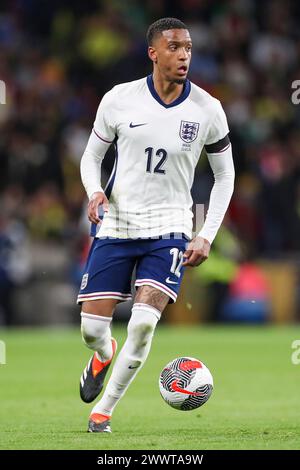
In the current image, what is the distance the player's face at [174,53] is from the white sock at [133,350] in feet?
4.96

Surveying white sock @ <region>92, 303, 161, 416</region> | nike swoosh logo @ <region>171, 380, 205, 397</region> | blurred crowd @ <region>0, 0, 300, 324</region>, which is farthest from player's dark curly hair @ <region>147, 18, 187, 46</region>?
blurred crowd @ <region>0, 0, 300, 324</region>

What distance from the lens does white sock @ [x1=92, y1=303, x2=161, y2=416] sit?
7.76m

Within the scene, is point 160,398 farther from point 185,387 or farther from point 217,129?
point 217,129

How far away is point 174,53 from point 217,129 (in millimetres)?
584

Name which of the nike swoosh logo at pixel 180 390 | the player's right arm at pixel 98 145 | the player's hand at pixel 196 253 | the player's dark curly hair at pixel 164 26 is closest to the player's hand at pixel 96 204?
the player's right arm at pixel 98 145

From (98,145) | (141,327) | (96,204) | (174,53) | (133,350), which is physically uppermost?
(174,53)

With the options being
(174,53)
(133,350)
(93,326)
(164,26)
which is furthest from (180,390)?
(164,26)

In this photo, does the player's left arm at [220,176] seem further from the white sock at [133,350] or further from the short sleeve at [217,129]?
the white sock at [133,350]

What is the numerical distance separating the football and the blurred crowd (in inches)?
367

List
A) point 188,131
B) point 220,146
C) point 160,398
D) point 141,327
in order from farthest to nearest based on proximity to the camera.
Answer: point 160,398, point 220,146, point 188,131, point 141,327

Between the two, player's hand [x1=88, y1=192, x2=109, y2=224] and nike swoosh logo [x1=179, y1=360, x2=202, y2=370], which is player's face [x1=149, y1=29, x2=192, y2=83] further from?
nike swoosh logo [x1=179, y1=360, x2=202, y2=370]

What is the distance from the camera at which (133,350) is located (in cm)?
786

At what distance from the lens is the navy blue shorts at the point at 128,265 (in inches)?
314
